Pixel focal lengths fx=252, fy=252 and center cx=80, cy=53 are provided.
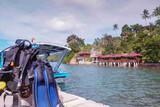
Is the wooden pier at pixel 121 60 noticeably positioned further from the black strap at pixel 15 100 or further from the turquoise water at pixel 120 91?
the black strap at pixel 15 100

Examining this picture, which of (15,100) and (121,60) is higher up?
(121,60)

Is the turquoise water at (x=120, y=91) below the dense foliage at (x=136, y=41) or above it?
below

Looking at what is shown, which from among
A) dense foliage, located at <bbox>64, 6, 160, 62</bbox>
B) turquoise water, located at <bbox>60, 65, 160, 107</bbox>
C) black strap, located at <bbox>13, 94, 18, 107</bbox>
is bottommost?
turquoise water, located at <bbox>60, 65, 160, 107</bbox>

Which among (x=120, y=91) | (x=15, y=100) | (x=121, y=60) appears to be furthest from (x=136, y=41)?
(x=15, y=100)

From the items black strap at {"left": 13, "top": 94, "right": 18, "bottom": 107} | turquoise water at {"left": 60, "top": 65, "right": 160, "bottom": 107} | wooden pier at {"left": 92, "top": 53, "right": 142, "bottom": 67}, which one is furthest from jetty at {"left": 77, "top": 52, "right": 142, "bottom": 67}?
black strap at {"left": 13, "top": 94, "right": 18, "bottom": 107}

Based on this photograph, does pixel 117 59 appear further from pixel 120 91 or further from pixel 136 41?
pixel 120 91

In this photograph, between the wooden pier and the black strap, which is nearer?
the black strap

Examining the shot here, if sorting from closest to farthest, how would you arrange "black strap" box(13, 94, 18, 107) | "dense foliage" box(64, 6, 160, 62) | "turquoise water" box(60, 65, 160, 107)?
1. "black strap" box(13, 94, 18, 107)
2. "turquoise water" box(60, 65, 160, 107)
3. "dense foliage" box(64, 6, 160, 62)

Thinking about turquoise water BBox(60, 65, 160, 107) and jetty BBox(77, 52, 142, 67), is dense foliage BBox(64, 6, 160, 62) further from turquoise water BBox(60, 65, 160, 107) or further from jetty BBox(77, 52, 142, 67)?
turquoise water BBox(60, 65, 160, 107)

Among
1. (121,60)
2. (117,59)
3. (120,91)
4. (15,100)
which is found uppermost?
(117,59)

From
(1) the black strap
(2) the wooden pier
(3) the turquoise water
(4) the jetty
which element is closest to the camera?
(1) the black strap

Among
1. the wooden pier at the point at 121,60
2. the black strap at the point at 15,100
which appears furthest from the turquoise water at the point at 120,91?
the wooden pier at the point at 121,60

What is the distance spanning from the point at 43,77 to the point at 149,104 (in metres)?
11.1

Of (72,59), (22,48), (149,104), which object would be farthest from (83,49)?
(22,48)
